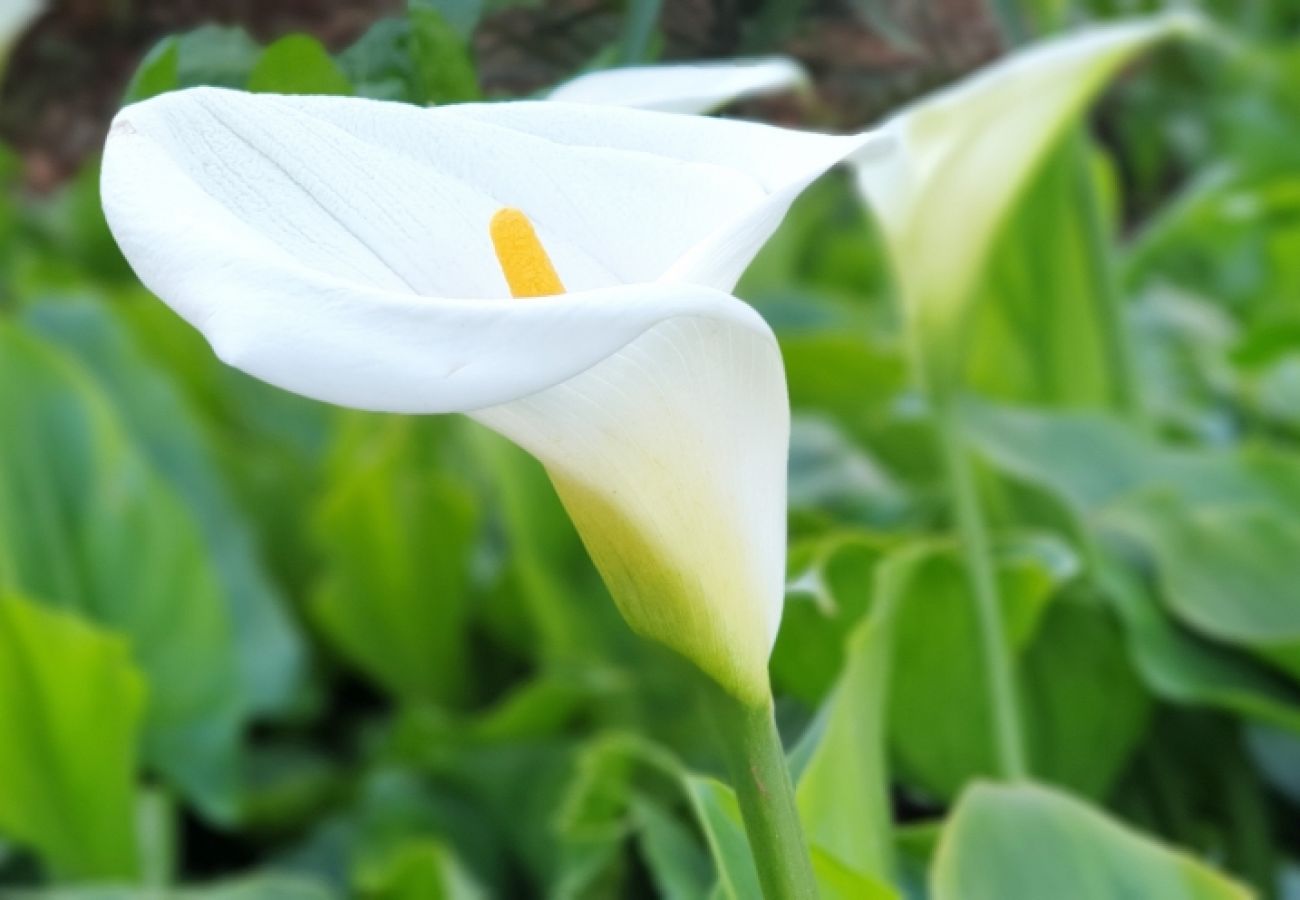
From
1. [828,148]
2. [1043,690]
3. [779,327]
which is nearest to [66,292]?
[779,327]

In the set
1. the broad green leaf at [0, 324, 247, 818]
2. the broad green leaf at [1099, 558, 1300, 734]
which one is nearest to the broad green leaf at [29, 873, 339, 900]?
the broad green leaf at [0, 324, 247, 818]

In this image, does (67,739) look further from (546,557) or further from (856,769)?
(856,769)

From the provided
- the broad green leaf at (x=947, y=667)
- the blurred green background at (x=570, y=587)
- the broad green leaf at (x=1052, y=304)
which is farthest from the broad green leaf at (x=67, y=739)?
the broad green leaf at (x=1052, y=304)

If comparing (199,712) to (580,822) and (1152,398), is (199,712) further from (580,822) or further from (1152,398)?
(1152,398)

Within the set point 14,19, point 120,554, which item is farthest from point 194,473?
point 14,19

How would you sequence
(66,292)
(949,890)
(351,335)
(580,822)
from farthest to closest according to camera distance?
(66,292) → (580,822) → (949,890) → (351,335)

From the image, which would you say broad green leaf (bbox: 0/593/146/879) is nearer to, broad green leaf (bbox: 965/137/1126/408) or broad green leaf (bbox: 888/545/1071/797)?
broad green leaf (bbox: 888/545/1071/797)
